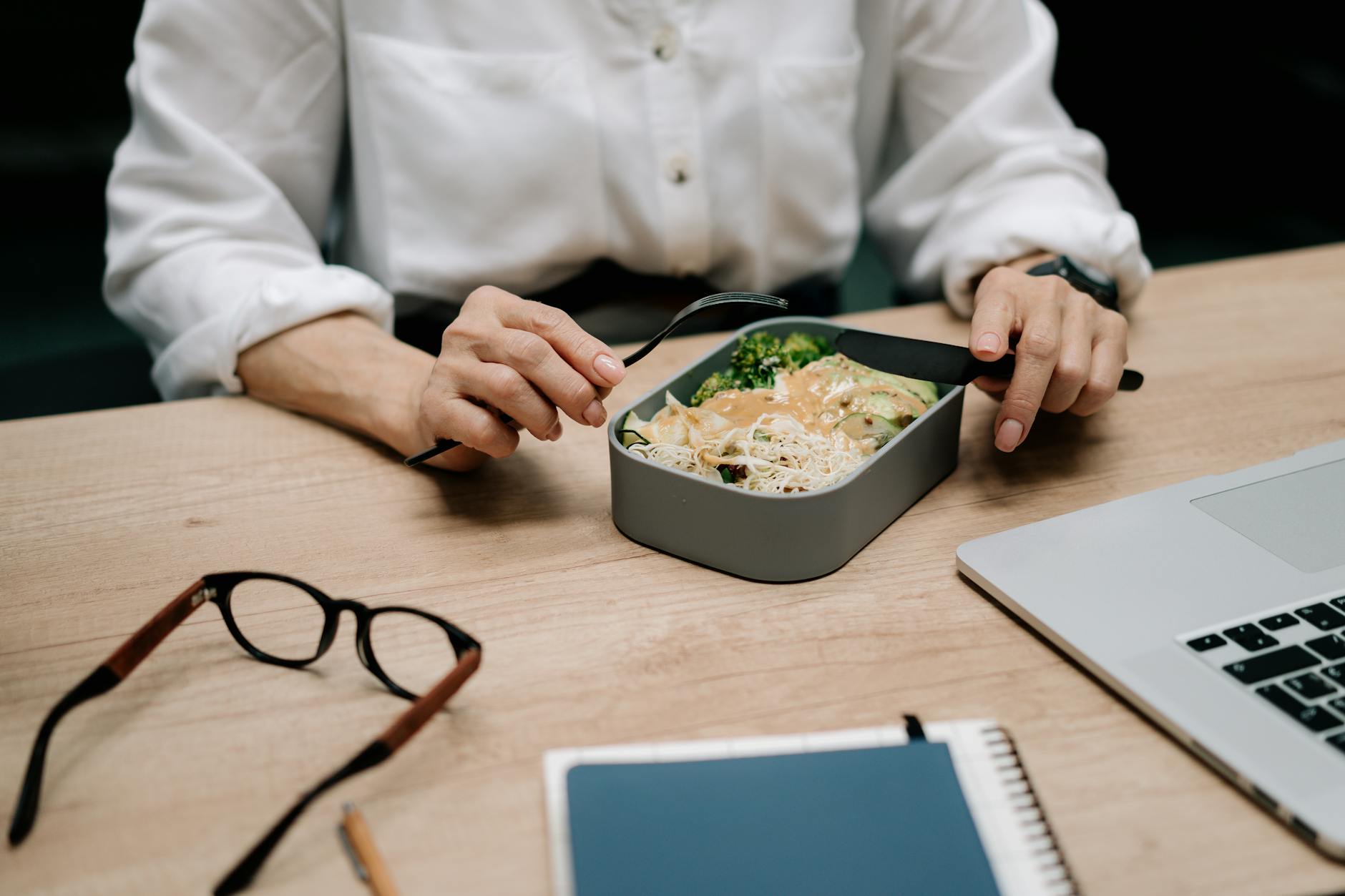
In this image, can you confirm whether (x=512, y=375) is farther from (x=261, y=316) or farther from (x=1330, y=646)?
(x=1330, y=646)

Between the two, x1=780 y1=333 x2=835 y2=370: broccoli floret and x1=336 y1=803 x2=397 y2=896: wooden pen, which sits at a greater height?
x1=780 y1=333 x2=835 y2=370: broccoli floret

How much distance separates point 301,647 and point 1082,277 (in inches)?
30.4

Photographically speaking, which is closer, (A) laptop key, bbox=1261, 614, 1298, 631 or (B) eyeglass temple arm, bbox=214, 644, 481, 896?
(B) eyeglass temple arm, bbox=214, 644, 481, 896

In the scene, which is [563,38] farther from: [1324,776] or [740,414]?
[1324,776]

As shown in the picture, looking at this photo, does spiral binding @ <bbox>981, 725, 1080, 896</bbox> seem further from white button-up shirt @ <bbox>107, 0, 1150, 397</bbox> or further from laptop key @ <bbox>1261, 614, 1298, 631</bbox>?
white button-up shirt @ <bbox>107, 0, 1150, 397</bbox>

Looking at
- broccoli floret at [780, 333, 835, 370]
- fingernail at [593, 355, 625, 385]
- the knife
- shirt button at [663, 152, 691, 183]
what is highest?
shirt button at [663, 152, 691, 183]

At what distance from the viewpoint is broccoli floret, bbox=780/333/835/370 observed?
854 millimetres

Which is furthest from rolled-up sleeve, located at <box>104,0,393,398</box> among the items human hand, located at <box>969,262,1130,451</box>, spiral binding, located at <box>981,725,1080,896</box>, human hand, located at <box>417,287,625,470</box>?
spiral binding, located at <box>981,725,1080,896</box>

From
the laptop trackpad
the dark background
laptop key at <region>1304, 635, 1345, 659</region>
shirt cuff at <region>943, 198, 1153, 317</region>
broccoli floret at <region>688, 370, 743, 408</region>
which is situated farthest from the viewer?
the dark background

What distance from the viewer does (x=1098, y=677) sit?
24.9 inches

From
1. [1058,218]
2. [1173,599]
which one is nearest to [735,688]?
[1173,599]

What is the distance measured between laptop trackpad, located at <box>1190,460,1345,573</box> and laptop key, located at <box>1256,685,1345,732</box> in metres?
0.15

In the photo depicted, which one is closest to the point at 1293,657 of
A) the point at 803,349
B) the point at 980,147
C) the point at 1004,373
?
the point at 1004,373

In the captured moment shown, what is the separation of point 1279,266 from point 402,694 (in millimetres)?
1074
